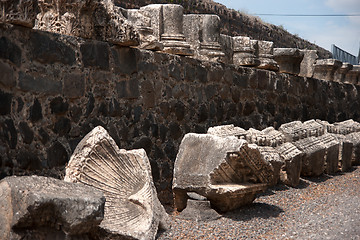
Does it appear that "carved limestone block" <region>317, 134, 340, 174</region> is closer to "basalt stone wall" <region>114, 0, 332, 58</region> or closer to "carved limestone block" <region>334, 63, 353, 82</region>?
"carved limestone block" <region>334, 63, 353, 82</region>

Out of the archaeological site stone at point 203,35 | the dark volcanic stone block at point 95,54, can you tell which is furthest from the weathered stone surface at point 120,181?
the archaeological site stone at point 203,35

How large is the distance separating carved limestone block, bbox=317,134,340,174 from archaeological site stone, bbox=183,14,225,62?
6.36ft

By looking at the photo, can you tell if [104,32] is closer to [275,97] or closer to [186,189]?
[186,189]

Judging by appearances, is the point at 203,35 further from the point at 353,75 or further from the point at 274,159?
the point at 353,75

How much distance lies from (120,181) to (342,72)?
29.0 ft

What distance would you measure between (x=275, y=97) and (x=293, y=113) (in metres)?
0.80

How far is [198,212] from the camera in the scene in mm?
4246

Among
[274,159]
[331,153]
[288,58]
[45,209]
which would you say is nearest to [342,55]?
[288,58]

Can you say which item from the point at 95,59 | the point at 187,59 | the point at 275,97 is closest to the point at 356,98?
the point at 275,97

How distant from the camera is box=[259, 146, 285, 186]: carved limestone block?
218 inches

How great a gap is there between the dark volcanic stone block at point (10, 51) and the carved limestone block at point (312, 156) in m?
3.95

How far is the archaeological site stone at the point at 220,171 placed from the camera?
14.2 feet

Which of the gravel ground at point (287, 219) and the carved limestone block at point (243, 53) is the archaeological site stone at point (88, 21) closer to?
the gravel ground at point (287, 219)

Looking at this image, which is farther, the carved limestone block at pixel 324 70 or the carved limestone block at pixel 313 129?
the carved limestone block at pixel 324 70
